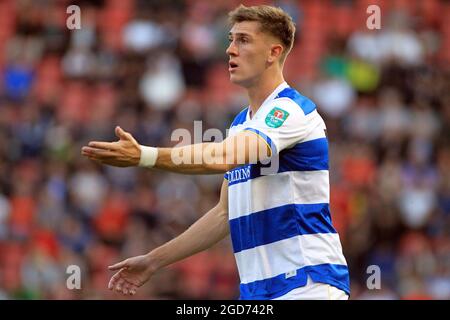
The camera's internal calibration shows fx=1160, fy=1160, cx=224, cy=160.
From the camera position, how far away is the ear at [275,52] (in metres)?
6.46

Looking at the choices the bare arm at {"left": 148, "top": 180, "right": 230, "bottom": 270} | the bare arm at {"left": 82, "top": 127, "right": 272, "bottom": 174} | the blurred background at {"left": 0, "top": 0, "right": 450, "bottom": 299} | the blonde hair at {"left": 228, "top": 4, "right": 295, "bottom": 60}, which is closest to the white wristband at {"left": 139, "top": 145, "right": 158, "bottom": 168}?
the bare arm at {"left": 82, "top": 127, "right": 272, "bottom": 174}

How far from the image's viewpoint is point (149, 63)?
51.5 ft

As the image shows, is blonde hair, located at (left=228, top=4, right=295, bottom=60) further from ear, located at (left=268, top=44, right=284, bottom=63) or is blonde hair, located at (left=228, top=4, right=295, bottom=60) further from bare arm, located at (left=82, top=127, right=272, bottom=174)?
bare arm, located at (left=82, top=127, right=272, bottom=174)

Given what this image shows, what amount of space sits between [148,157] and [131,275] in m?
1.21

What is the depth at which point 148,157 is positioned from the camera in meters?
5.64

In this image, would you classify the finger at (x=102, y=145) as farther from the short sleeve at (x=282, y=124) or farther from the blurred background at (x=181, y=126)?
the blurred background at (x=181, y=126)

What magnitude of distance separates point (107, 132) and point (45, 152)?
0.80m

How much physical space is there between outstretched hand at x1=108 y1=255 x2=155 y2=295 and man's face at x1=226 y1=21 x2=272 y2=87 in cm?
118

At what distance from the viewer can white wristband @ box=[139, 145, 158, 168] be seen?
561 cm

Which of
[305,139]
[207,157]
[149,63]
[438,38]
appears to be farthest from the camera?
[438,38]

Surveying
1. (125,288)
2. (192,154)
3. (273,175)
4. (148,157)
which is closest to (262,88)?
(273,175)

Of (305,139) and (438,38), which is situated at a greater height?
(438,38)
